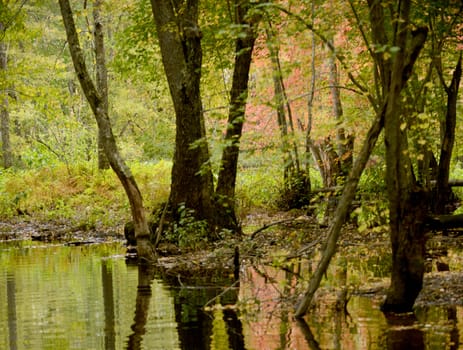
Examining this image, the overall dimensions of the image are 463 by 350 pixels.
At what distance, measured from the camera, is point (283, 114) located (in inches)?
730

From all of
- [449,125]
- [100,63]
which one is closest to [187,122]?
[449,125]

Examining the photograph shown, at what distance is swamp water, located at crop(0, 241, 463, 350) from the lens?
6684 mm

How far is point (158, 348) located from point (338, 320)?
73.2 inches

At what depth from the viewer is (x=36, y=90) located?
19.5 metres

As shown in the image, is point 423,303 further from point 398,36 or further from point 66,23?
point 66,23

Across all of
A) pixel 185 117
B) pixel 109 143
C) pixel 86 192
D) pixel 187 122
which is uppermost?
pixel 185 117

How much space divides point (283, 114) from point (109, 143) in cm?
701

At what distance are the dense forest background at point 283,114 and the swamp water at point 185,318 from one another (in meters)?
0.69

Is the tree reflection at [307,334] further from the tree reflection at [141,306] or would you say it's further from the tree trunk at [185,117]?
the tree trunk at [185,117]

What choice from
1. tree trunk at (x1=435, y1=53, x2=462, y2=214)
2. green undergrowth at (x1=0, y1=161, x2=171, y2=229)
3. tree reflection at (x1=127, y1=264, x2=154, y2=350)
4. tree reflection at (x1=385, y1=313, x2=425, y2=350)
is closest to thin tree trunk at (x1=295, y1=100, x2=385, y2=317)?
tree reflection at (x1=385, y1=313, x2=425, y2=350)

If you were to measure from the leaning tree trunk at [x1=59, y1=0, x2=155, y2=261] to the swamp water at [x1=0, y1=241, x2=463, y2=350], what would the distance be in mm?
1160

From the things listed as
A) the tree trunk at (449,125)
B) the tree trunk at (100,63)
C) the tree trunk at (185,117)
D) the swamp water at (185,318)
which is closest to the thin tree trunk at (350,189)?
the swamp water at (185,318)

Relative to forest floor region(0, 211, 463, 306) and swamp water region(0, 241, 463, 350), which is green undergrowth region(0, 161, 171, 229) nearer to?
forest floor region(0, 211, 463, 306)

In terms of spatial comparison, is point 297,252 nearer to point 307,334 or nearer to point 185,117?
point 307,334
